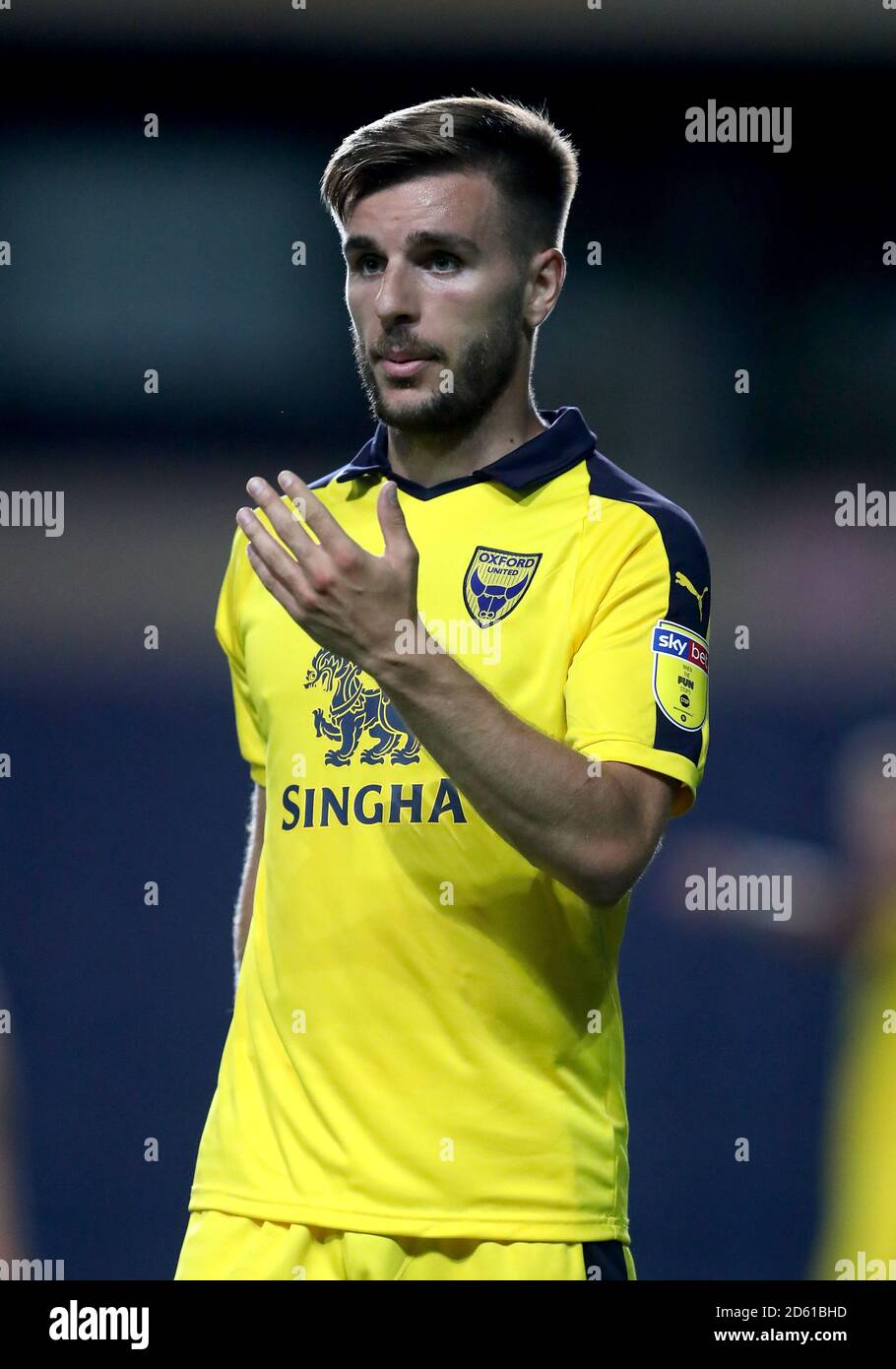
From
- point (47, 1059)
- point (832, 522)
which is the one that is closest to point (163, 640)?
point (47, 1059)

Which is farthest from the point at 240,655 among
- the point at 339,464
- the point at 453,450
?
the point at 339,464

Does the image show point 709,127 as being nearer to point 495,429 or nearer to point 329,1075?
point 495,429

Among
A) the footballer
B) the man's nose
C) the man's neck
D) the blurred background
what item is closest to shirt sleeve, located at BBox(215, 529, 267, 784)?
the footballer

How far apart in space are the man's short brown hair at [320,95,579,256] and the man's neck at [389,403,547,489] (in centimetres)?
23

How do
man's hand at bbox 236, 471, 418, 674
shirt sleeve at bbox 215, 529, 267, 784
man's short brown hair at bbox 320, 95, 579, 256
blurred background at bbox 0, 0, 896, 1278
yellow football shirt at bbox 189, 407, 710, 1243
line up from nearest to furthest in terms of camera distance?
man's hand at bbox 236, 471, 418, 674 < yellow football shirt at bbox 189, 407, 710, 1243 < man's short brown hair at bbox 320, 95, 579, 256 < shirt sleeve at bbox 215, 529, 267, 784 < blurred background at bbox 0, 0, 896, 1278

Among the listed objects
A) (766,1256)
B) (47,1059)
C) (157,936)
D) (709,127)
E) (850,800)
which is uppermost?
(709,127)

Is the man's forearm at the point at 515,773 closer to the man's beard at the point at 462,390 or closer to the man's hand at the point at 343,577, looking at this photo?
the man's hand at the point at 343,577

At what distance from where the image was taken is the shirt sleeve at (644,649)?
1.97m

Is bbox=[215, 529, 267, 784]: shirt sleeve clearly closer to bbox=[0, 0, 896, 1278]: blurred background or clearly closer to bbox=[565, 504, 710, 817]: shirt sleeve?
bbox=[565, 504, 710, 817]: shirt sleeve

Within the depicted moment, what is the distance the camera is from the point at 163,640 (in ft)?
12.3

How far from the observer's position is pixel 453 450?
7.22 ft

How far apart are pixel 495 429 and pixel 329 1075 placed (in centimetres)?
79

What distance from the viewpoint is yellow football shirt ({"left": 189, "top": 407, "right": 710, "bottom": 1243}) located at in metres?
1.97

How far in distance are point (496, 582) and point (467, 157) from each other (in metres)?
0.53
